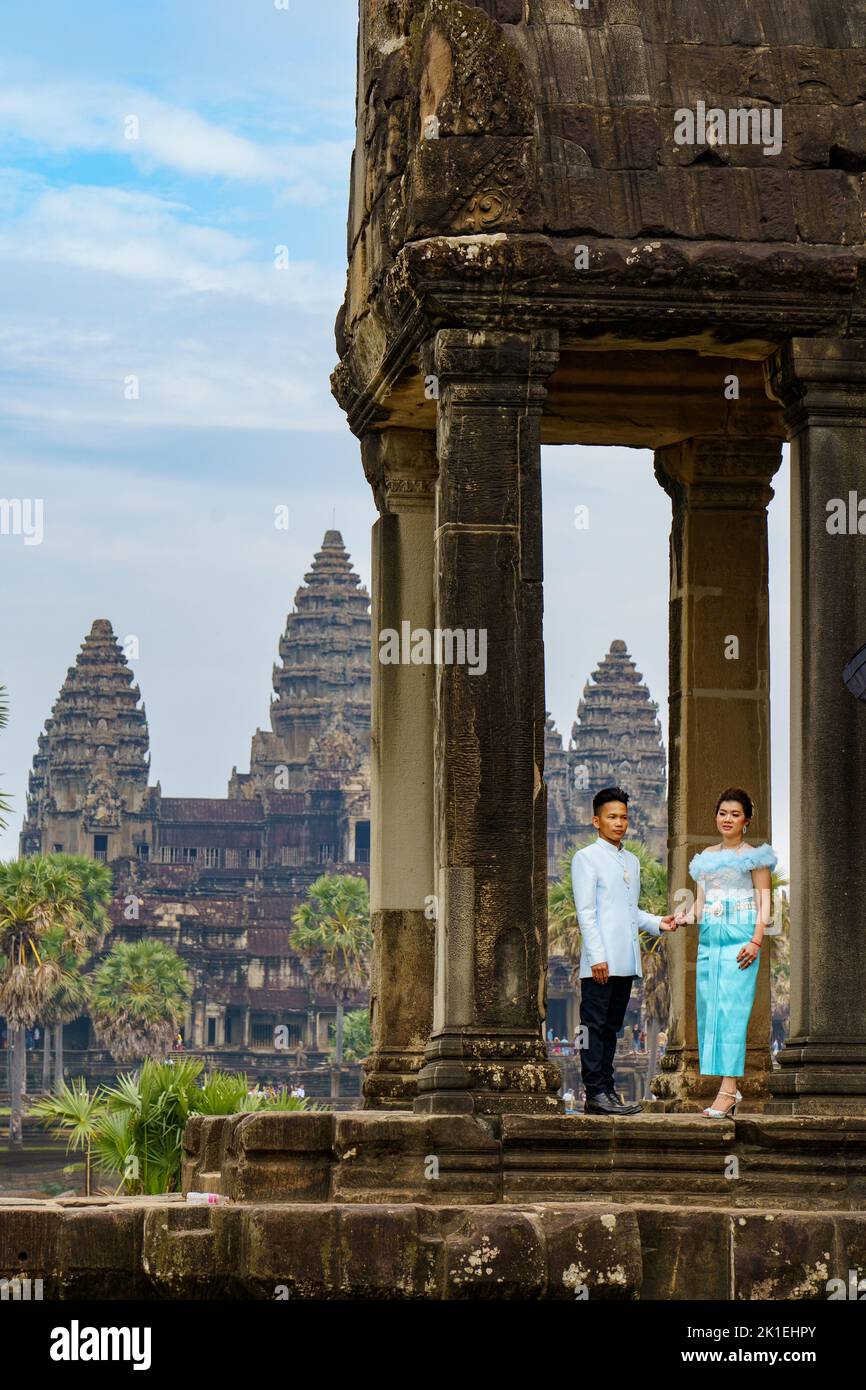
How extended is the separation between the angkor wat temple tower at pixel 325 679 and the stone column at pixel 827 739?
175 metres

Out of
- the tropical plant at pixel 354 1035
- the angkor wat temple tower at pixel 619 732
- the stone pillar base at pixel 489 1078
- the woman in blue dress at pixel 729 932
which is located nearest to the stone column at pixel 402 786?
Answer: the woman in blue dress at pixel 729 932

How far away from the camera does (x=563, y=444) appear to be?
1742 centimetres

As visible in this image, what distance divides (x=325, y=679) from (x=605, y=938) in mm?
181152

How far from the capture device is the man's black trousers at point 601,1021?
546 inches

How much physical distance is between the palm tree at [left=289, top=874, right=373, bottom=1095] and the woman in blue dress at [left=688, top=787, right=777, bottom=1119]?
366 feet

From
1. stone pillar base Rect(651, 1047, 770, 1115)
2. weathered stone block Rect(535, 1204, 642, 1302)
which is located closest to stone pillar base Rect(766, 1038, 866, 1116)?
weathered stone block Rect(535, 1204, 642, 1302)

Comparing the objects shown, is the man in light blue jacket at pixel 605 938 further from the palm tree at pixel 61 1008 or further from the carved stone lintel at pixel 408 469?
the palm tree at pixel 61 1008

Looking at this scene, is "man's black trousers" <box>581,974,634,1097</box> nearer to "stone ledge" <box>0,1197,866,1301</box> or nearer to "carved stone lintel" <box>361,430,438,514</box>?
"stone ledge" <box>0,1197,866,1301</box>

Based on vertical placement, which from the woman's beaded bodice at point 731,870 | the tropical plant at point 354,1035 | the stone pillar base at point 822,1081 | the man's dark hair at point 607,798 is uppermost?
the man's dark hair at point 607,798

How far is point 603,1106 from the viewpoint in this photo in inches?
544

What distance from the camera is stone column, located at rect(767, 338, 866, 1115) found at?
43.8ft
